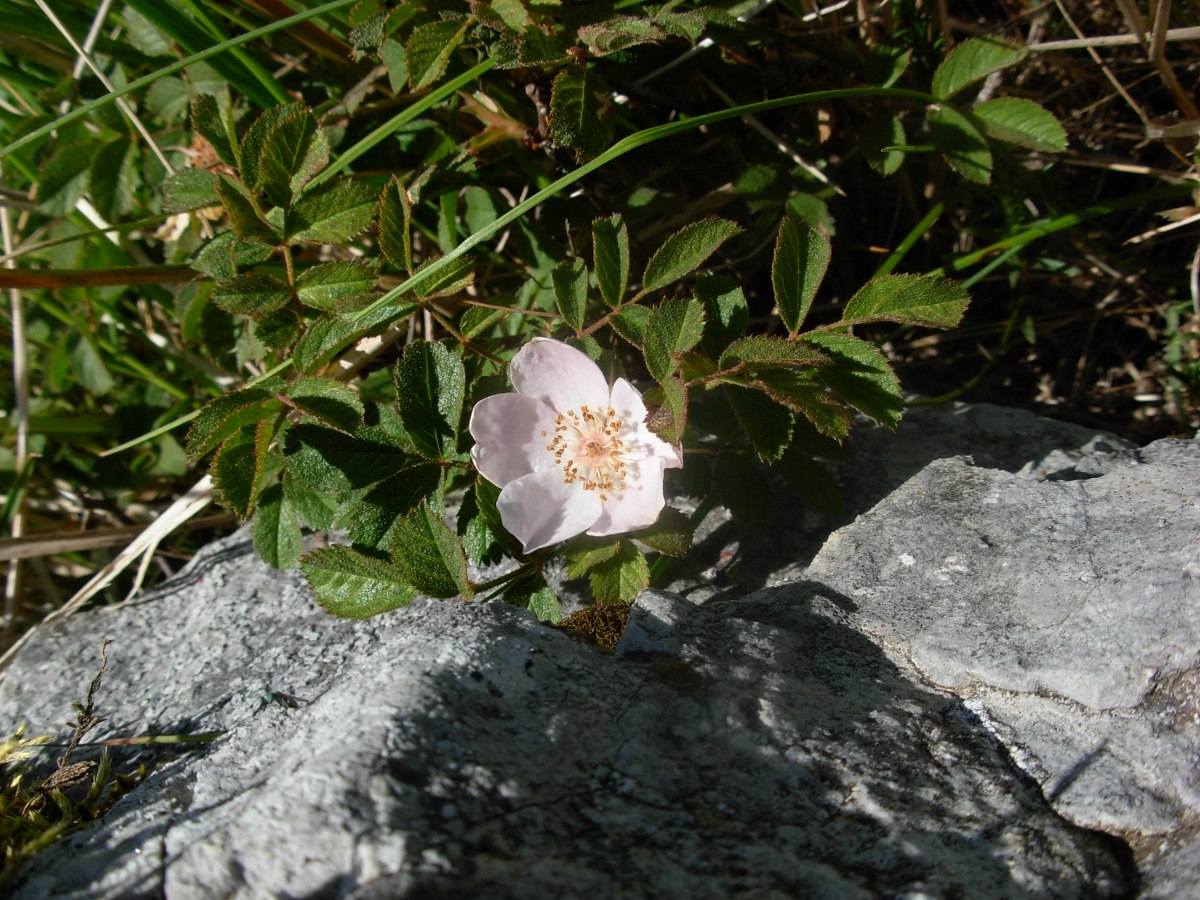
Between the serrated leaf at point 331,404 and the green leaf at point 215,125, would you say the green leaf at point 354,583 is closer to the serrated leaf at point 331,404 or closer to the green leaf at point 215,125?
the serrated leaf at point 331,404

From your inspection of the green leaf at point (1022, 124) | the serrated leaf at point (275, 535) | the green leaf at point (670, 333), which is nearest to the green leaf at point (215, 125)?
the serrated leaf at point (275, 535)

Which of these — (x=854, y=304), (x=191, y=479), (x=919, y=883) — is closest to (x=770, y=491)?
(x=854, y=304)

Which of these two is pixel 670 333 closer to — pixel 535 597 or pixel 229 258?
pixel 535 597

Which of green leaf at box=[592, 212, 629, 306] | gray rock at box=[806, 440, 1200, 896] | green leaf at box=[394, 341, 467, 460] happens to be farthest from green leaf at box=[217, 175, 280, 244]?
gray rock at box=[806, 440, 1200, 896]

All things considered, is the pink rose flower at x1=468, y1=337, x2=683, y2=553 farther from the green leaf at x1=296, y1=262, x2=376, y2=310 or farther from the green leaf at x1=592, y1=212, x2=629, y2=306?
the green leaf at x1=296, y1=262, x2=376, y2=310

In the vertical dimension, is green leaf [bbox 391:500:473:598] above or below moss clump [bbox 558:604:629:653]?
above

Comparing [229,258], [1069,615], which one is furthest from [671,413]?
[229,258]
